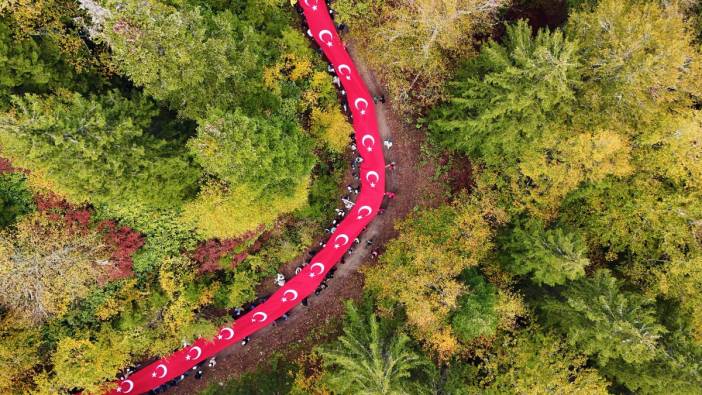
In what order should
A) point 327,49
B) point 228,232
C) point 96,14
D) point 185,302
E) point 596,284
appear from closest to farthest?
point 96,14, point 596,284, point 228,232, point 185,302, point 327,49

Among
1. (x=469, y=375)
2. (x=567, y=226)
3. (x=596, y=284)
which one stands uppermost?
(x=567, y=226)

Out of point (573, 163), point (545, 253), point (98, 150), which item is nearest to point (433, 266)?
point (545, 253)

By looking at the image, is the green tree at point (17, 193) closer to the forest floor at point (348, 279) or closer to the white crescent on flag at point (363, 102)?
the forest floor at point (348, 279)

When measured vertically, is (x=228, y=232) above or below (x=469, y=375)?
above

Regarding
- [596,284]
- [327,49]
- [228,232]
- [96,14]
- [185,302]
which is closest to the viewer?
[96,14]

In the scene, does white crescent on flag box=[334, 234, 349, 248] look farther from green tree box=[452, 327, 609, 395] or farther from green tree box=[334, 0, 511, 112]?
green tree box=[452, 327, 609, 395]

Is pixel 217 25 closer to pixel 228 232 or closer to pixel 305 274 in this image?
pixel 228 232

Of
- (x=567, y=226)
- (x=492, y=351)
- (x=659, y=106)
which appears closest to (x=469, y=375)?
(x=492, y=351)
